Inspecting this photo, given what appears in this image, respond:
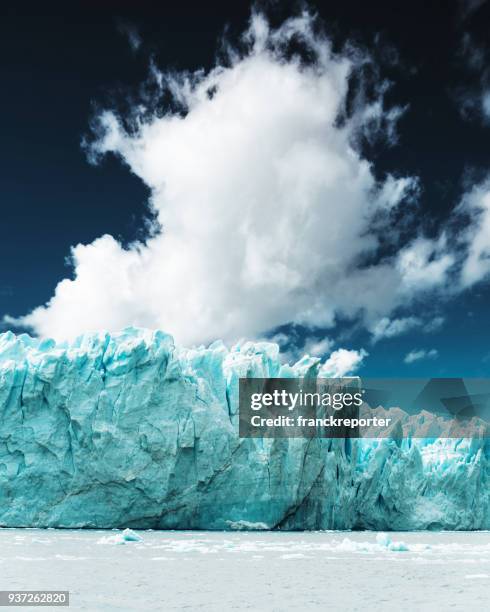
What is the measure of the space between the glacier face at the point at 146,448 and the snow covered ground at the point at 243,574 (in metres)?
3.68

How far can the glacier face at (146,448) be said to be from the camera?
21078 mm

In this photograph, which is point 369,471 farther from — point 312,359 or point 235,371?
point 235,371

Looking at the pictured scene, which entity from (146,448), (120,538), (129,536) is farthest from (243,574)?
(146,448)

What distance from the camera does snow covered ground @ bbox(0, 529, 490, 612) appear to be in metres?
8.68

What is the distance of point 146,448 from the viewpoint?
70.5 ft

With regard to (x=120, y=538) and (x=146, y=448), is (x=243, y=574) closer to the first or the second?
(x=120, y=538)

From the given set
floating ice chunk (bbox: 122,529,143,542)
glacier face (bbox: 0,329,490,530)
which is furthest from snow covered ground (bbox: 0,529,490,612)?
glacier face (bbox: 0,329,490,530)

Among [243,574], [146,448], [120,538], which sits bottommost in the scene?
[243,574]

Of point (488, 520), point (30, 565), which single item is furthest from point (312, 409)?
point (30, 565)

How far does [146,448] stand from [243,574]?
1083 centimetres

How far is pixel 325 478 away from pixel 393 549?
774 cm

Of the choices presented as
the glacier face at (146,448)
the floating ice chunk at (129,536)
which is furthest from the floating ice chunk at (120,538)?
the glacier face at (146,448)

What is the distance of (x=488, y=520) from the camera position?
95.2 feet

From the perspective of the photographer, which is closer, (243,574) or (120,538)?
(243,574)
